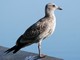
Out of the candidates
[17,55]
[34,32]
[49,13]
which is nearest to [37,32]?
[34,32]

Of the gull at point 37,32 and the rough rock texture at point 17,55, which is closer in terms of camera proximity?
the rough rock texture at point 17,55

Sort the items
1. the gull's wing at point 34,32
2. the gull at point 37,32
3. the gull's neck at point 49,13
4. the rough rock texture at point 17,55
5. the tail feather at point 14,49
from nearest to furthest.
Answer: the rough rock texture at point 17,55 < the tail feather at point 14,49 < the gull at point 37,32 < the gull's wing at point 34,32 < the gull's neck at point 49,13

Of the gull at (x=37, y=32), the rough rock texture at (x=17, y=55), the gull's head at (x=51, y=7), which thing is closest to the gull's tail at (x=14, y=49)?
the gull at (x=37, y=32)

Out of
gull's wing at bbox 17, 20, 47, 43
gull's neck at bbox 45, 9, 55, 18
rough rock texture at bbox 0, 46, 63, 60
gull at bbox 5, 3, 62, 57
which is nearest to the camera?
rough rock texture at bbox 0, 46, 63, 60

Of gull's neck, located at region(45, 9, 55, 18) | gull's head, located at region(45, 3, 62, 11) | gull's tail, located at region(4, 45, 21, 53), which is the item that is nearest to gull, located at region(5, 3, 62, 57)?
gull's tail, located at region(4, 45, 21, 53)

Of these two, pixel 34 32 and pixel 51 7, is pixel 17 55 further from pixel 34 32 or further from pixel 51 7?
pixel 51 7

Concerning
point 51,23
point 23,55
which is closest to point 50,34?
point 51,23

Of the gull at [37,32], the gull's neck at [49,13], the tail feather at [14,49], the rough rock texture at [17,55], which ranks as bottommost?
the rough rock texture at [17,55]

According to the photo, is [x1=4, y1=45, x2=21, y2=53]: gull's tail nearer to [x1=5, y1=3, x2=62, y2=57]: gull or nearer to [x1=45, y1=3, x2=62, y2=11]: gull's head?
[x1=5, y1=3, x2=62, y2=57]: gull

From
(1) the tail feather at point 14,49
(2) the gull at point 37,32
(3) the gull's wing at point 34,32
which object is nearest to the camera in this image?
(1) the tail feather at point 14,49

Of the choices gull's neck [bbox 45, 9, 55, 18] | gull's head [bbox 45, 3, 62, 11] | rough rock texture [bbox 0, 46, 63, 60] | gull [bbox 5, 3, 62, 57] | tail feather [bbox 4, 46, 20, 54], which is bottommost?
rough rock texture [bbox 0, 46, 63, 60]

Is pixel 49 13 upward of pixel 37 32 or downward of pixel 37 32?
upward

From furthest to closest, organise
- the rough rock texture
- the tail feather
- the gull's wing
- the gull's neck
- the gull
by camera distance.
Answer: the gull's neck
the gull's wing
the gull
the tail feather
the rough rock texture

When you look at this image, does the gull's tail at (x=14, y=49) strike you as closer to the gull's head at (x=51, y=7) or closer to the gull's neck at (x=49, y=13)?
the gull's neck at (x=49, y=13)
